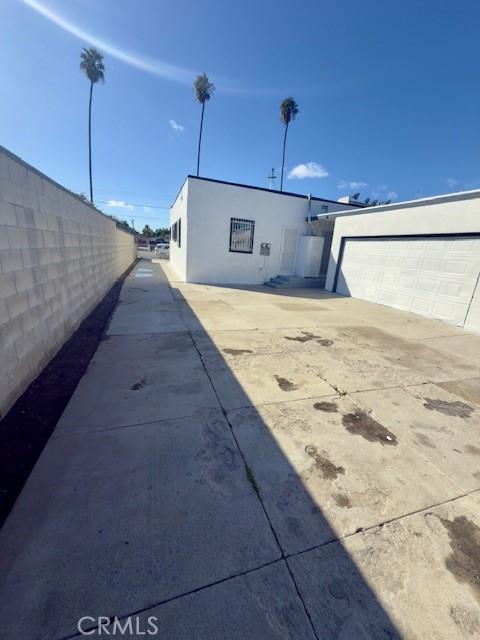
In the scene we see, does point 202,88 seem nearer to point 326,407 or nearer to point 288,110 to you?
A: point 288,110

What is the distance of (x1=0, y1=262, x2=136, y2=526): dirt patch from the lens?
5.88 ft

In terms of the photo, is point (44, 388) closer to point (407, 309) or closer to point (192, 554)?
point (192, 554)

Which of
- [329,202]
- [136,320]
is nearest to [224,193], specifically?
[329,202]

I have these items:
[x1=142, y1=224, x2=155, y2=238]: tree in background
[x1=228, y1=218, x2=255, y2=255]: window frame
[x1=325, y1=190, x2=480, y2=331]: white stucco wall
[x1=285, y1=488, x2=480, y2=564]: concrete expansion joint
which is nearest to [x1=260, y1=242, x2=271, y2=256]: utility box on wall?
[x1=228, y1=218, x2=255, y2=255]: window frame

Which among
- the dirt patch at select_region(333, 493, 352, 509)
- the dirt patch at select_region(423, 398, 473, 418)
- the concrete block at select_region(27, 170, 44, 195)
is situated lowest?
the dirt patch at select_region(333, 493, 352, 509)

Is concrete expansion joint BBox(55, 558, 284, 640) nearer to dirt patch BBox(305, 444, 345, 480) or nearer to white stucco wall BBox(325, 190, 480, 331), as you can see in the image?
dirt patch BBox(305, 444, 345, 480)

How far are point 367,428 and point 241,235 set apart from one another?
10396 millimetres

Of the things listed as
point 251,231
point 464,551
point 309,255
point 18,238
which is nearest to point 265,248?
point 251,231

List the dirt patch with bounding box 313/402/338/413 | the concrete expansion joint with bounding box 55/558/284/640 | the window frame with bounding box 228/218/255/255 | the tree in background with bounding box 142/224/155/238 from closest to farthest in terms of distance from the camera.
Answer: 1. the concrete expansion joint with bounding box 55/558/284/640
2. the dirt patch with bounding box 313/402/338/413
3. the window frame with bounding box 228/218/255/255
4. the tree in background with bounding box 142/224/155/238

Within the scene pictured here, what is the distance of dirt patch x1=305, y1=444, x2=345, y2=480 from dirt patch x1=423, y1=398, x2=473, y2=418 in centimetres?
159

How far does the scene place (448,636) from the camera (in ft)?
3.73

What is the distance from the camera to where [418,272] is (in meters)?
7.43

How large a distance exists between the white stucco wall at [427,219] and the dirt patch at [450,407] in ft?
13.9

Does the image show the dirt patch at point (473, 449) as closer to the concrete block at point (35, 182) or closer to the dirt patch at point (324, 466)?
the dirt patch at point (324, 466)
